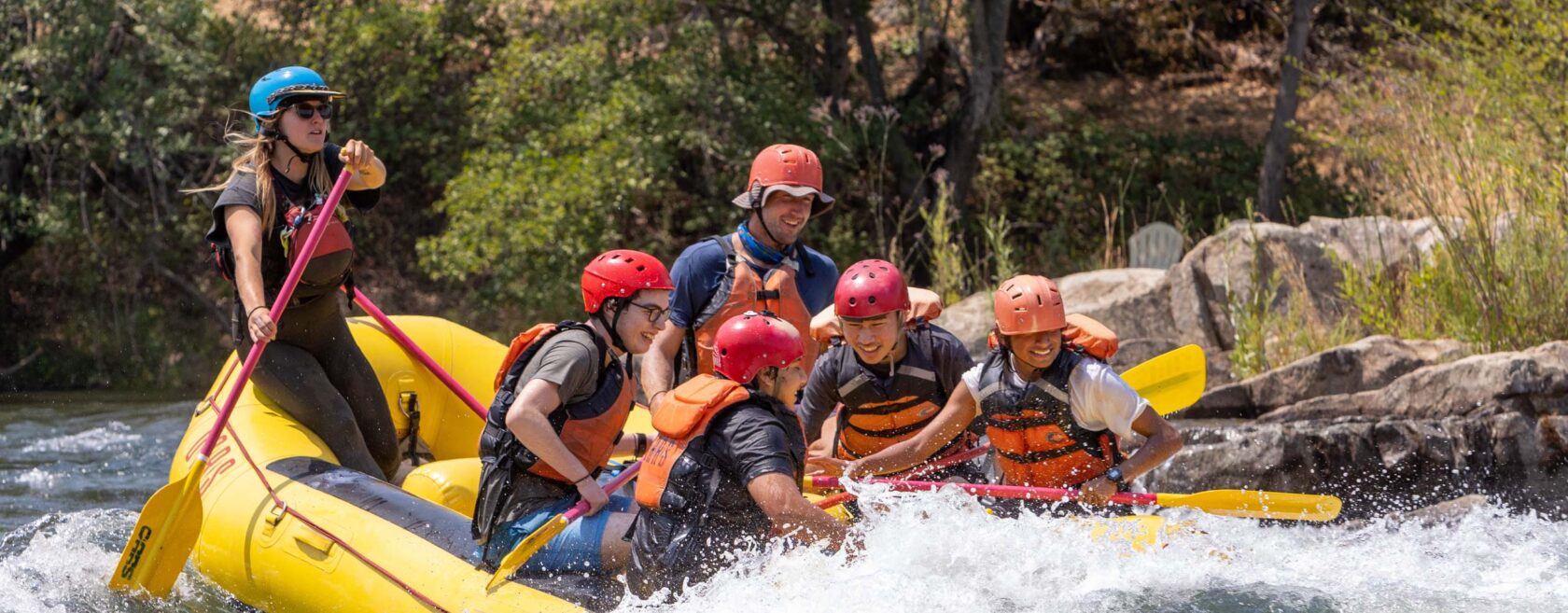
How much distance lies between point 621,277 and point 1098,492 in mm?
1470

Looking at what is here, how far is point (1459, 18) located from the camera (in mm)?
9906

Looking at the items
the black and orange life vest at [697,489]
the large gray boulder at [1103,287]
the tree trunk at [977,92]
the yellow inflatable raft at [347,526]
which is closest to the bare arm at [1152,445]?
the yellow inflatable raft at [347,526]

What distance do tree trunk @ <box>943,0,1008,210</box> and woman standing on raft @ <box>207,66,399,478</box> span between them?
7875 millimetres

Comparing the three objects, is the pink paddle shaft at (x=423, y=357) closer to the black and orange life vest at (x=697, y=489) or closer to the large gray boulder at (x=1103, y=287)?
the black and orange life vest at (x=697, y=489)

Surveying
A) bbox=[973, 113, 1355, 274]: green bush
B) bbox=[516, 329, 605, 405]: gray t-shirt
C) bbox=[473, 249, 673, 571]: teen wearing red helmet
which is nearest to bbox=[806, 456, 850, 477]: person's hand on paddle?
bbox=[473, 249, 673, 571]: teen wearing red helmet

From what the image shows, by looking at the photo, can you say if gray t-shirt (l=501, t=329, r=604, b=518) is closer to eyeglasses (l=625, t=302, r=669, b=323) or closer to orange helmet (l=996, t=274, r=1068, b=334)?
eyeglasses (l=625, t=302, r=669, b=323)

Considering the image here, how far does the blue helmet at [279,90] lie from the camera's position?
16.4 ft

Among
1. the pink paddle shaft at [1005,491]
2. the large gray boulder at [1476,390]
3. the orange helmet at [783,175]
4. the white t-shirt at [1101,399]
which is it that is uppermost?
the orange helmet at [783,175]

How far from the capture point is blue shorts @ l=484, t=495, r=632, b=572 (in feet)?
14.0

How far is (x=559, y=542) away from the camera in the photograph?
4.28 meters

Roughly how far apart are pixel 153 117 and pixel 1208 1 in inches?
366

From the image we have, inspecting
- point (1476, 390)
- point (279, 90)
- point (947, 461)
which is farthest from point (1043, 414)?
point (1476, 390)

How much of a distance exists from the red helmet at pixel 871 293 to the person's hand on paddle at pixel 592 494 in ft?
3.01

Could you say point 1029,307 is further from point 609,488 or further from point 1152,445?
point 609,488
